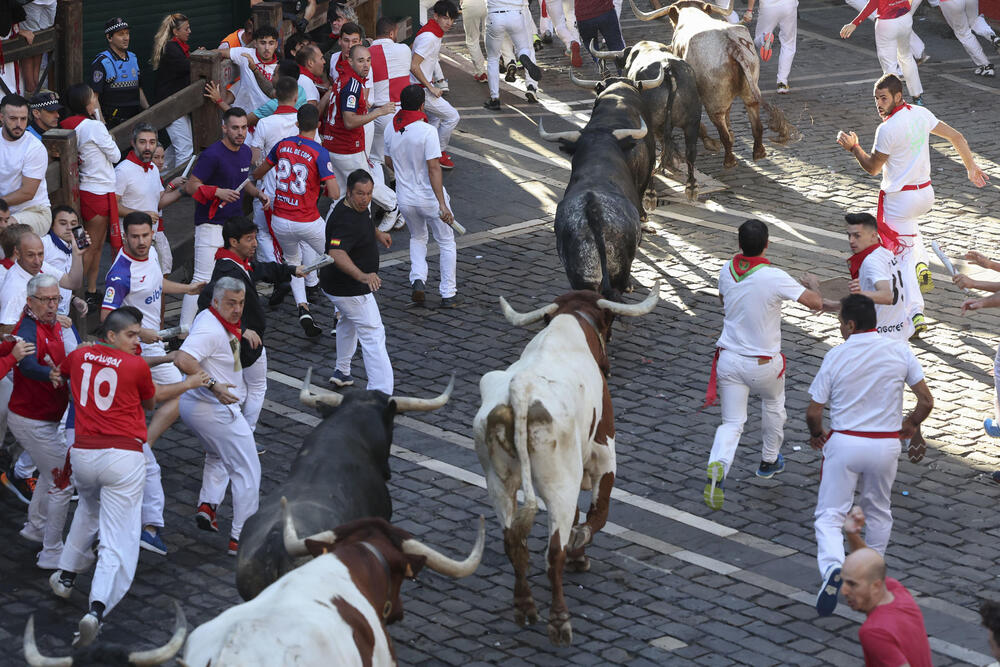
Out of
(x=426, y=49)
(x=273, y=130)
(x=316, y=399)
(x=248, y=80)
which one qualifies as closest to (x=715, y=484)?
(x=316, y=399)

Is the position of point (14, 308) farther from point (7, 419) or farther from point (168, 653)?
point (168, 653)

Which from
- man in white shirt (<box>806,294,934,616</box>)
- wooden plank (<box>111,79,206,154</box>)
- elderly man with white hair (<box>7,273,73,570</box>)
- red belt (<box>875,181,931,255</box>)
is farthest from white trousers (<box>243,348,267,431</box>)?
red belt (<box>875,181,931,255</box>)

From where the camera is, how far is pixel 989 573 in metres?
8.79

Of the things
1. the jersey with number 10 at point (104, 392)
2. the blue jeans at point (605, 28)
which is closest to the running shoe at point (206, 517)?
the jersey with number 10 at point (104, 392)

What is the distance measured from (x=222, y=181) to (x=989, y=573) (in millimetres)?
7516

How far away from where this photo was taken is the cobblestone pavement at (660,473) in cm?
826

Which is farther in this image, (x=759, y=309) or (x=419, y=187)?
(x=419, y=187)

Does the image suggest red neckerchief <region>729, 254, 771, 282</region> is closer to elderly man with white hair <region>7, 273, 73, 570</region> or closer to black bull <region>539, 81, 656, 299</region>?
black bull <region>539, 81, 656, 299</region>

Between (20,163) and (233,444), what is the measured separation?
11.6 feet

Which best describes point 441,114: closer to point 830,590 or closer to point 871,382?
point 871,382

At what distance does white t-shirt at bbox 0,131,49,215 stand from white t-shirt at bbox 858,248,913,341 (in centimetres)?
677

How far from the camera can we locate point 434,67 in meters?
17.6

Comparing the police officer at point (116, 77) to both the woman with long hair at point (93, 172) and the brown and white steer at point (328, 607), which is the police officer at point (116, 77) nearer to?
the woman with long hair at point (93, 172)

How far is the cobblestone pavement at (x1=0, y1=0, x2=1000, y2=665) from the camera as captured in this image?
8258 mm
